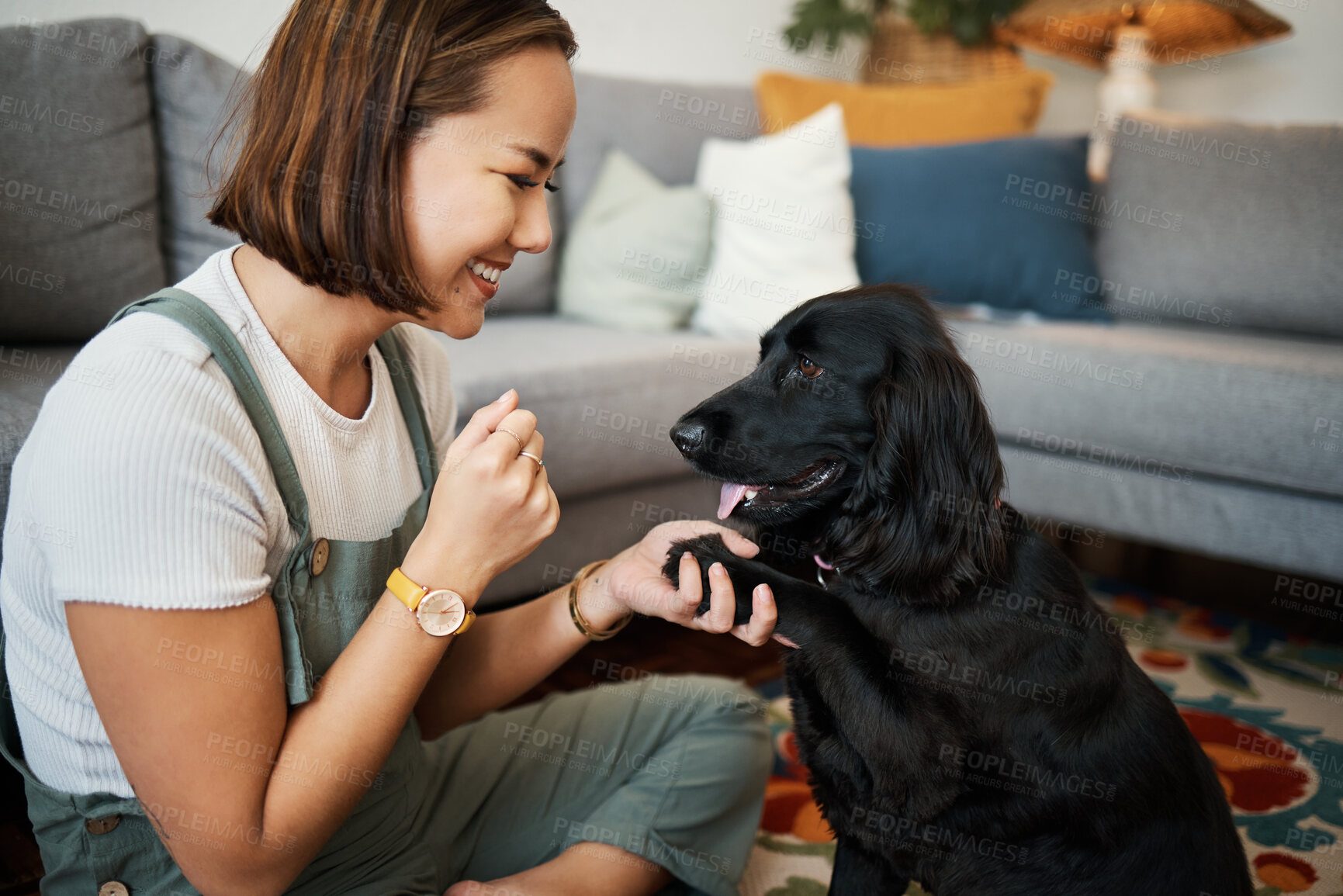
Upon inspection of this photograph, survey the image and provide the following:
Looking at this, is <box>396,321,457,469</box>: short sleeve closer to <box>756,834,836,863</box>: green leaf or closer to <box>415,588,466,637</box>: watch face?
<box>415,588,466,637</box>: watch face

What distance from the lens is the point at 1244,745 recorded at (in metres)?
1.78

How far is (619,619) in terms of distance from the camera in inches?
45.3

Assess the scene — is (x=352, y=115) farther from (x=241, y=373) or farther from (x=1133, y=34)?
(x=1133, y=34)

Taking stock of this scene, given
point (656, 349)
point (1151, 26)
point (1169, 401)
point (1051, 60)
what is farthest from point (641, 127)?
point (1051, 60)

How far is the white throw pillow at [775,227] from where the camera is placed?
2521mm

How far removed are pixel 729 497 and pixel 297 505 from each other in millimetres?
505

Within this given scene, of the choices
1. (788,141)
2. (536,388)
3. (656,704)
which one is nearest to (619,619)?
(656,704)

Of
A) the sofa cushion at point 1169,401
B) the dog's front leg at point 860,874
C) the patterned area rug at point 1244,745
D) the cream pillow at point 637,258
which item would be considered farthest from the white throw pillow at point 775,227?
the dog's front leg at point 860,874

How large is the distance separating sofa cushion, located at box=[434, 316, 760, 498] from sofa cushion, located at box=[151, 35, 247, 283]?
0.56 metres

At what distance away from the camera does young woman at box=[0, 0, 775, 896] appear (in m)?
0.73

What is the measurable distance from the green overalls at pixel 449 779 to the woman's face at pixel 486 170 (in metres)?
0.20

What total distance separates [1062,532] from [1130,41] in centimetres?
224

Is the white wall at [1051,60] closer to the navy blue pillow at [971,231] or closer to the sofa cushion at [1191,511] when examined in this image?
the navy blue pillow at [971,231]

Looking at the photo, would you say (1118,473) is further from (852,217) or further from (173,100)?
(173,100)
